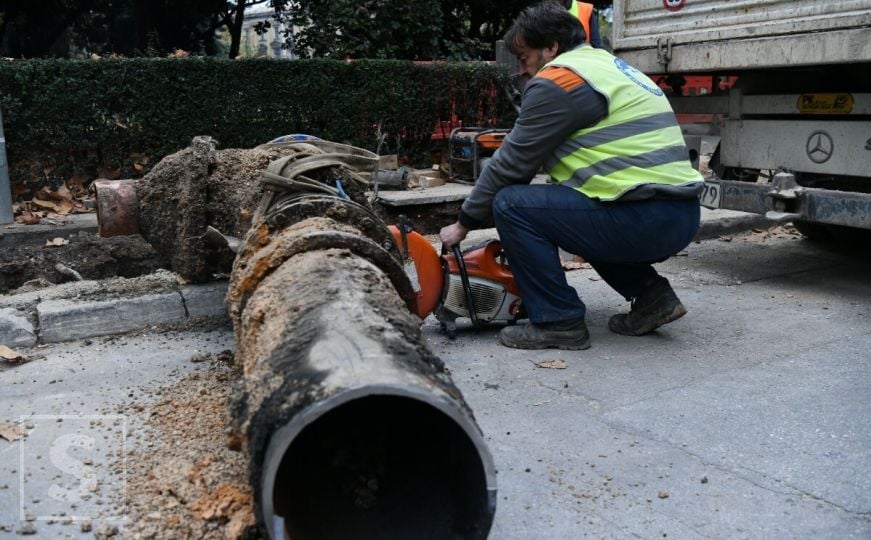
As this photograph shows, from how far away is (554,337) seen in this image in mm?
4188

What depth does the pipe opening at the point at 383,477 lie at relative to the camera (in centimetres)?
215

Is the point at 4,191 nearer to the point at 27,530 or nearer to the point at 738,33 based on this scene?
the point at 27,530

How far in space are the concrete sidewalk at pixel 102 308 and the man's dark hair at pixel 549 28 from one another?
2276mm

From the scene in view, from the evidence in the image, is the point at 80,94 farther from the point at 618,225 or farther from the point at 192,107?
the point at 618,225

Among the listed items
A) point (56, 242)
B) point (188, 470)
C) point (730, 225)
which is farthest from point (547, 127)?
point (730, 225)

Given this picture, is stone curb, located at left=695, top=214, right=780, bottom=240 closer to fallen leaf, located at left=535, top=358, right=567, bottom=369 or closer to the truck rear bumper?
the truck rear bumper

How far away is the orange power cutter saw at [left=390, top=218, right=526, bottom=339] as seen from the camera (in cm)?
424

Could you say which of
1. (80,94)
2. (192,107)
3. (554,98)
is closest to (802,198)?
(554,98)

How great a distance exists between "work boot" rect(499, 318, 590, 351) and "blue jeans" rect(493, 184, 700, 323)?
0.06m

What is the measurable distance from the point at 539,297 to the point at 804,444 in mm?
1495

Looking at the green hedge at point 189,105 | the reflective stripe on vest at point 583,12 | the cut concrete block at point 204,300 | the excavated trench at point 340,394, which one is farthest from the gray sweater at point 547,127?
the green hedge at point 189,105

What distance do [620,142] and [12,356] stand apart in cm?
317

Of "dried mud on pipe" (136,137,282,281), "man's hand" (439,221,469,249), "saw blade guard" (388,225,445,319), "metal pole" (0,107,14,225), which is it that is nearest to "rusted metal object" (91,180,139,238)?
"dried mud on pipe" (136,137,282,281)

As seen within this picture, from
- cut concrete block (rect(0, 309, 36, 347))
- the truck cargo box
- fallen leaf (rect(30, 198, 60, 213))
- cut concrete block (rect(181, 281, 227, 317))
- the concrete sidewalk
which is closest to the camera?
cut concrete block (rect(0, 309, 36, 347))
